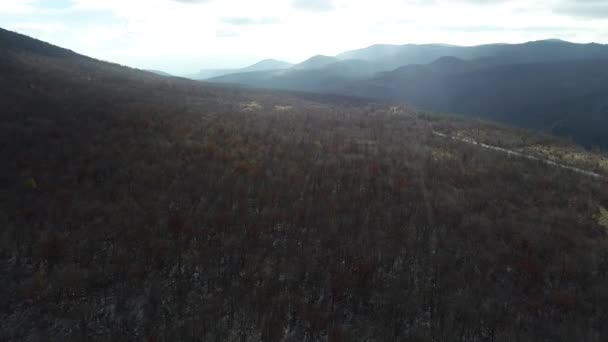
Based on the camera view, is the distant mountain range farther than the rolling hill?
Yes

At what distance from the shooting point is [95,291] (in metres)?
4.47

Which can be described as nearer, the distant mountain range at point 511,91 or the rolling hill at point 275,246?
the rolling hill at point 275,246

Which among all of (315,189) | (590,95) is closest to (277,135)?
(315,189)

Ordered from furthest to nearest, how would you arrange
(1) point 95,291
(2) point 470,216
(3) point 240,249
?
(2) point 470,216 → (3) point 240,249 → (1) point 95,291

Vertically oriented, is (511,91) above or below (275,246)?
above

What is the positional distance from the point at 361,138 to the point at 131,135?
11.1 meters

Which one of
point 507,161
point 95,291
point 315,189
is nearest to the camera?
point 95,291

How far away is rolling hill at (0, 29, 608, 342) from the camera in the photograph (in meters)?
4.19

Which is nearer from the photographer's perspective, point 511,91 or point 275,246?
point 275,246

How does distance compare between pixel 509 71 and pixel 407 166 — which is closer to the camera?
pixel 407 166

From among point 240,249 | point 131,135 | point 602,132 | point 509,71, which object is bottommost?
point 602,132

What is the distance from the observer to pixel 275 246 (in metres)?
5.95

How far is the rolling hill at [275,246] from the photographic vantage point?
419 cm

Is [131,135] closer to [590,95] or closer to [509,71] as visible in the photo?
[590,95]
